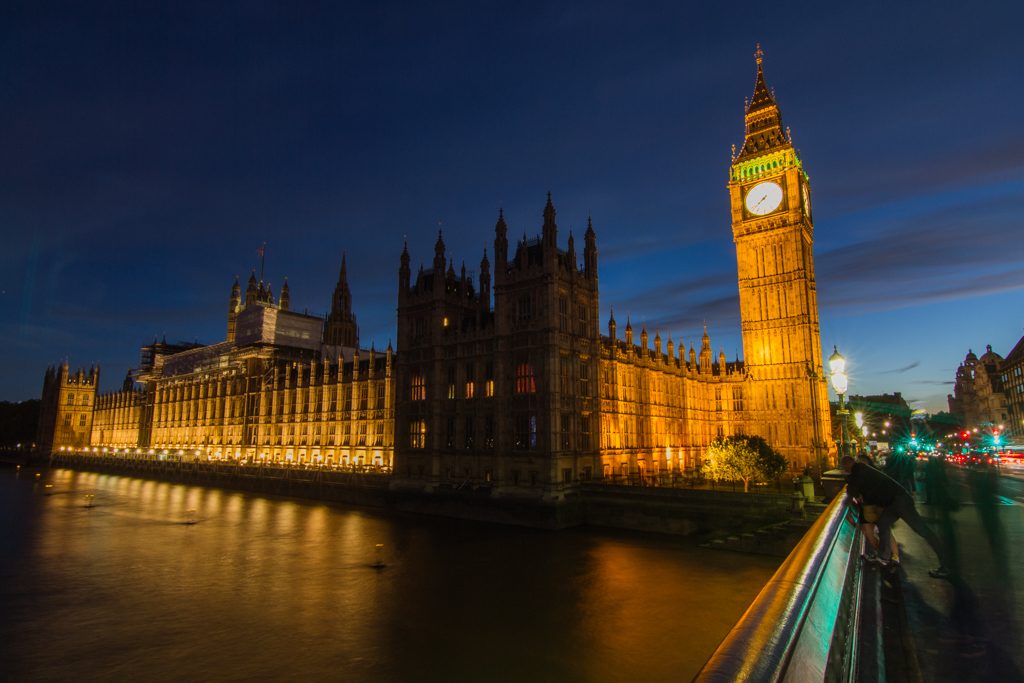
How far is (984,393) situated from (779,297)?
9677 cm

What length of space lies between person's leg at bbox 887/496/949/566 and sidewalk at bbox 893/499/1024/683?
0.43 meters

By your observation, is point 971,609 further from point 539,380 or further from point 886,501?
point 539,380

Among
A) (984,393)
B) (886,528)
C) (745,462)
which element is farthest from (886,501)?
(984,393)

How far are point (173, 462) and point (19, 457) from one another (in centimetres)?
9726

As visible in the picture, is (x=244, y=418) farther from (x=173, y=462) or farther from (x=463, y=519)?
(x=463, y=519)

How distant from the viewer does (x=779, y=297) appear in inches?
2665

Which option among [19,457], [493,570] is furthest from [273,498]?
[19,457]

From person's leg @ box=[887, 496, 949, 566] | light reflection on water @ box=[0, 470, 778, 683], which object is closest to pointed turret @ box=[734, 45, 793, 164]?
light reflection on water @ box=[0, 470, 778, 683]

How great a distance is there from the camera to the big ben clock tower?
211 feet

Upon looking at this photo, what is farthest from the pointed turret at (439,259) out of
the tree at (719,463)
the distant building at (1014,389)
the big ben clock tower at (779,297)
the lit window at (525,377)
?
the distant building at (1014,389)

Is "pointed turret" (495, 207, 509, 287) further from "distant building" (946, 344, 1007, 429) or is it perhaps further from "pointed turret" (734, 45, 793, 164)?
"distant building" (946, 344, 1007, 429)

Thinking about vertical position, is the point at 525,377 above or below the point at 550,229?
below

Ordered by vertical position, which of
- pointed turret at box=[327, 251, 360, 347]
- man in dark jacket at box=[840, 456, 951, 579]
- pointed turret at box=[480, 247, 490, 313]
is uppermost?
pointed turret at box=[327, 251, 360, 347]

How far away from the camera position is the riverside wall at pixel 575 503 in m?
36.7
